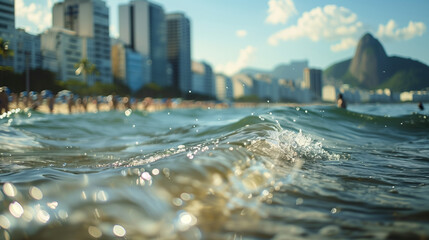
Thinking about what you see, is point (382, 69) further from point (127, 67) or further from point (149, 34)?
point (149, 34)

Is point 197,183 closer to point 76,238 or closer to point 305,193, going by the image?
point 305,193

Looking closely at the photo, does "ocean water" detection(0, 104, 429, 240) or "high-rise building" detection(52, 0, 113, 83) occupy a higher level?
"high-rise building" detection(52, 0, 113, 83)

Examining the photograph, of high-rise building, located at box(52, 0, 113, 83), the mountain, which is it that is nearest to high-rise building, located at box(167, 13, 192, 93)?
high-rise building, located at box(52, 0, 113, 83)

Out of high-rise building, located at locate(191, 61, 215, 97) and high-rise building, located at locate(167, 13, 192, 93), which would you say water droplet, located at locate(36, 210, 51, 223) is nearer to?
high-rise building, located at locate(167, 13, 192, 93)

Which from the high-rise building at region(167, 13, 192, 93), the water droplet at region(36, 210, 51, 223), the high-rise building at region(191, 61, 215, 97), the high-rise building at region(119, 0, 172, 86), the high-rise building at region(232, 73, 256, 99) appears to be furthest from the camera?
the high-rise building at region(232, 73, 256, 99)

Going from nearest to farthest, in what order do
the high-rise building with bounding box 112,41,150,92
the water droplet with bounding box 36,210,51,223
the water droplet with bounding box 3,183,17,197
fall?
the water droplet with bounding box 36,210,51,223 → the water droplet with bounding box 3,183,17,197 → the high-rise building with bounding box 112,41,150,92

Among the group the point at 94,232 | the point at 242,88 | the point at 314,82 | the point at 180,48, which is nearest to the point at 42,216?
the point at 94,232
